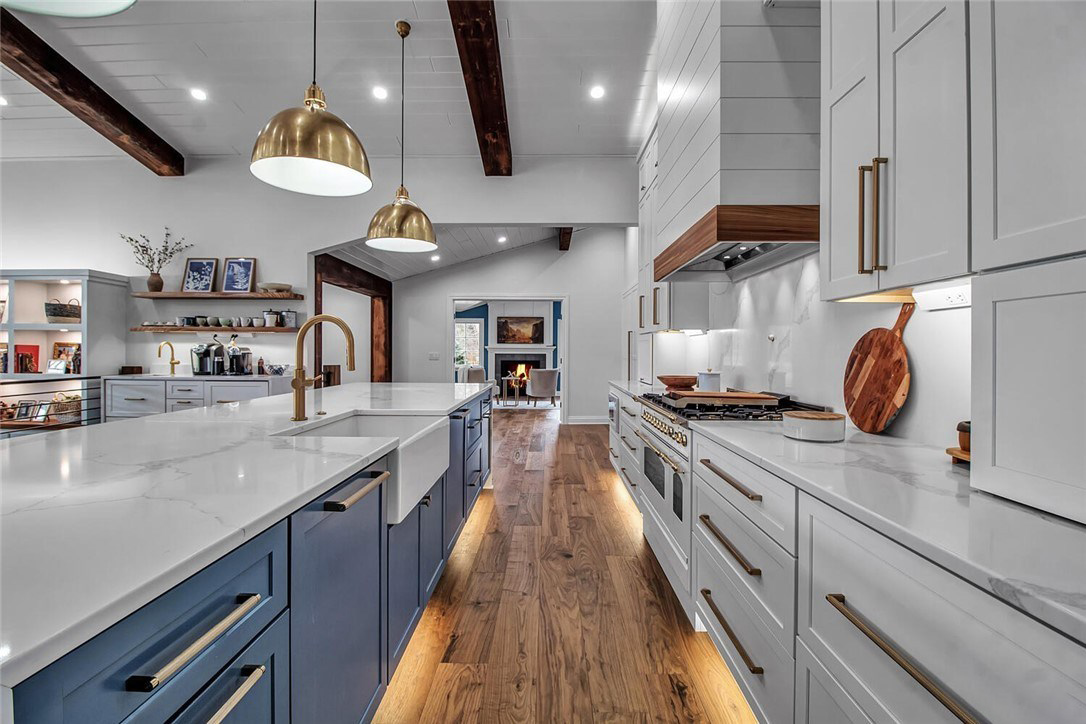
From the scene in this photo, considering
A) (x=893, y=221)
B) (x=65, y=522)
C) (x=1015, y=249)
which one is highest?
(x=893, y=221)

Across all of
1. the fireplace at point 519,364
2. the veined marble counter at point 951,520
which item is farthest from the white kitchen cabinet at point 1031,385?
the fireplace at point 519,364

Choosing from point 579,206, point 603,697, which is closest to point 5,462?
point 603,697

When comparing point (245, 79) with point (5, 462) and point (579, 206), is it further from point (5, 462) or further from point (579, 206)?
point (5, 462)

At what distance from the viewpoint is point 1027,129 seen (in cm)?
85

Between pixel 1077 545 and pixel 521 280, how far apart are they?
7.64 meters

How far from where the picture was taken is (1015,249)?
88 cm

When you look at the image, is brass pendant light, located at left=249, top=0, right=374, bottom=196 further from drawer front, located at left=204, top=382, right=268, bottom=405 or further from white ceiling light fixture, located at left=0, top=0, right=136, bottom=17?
drawer front, located at left=204, top=382, right=268, bottom=405

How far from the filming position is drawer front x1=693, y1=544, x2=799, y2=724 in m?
1.21

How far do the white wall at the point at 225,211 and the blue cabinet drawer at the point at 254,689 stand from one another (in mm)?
4494

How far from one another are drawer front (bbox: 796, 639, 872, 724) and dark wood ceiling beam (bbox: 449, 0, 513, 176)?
3.48m

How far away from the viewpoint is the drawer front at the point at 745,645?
3.97ft

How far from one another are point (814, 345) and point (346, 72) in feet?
12.2

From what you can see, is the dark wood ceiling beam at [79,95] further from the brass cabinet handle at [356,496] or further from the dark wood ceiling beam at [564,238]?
the dark wood ceiling beam at [564,238]

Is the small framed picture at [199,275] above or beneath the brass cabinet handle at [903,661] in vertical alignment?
above
